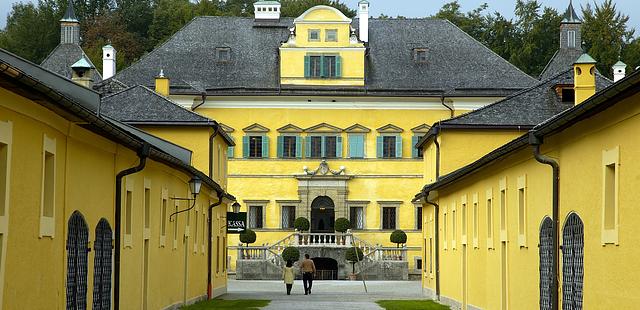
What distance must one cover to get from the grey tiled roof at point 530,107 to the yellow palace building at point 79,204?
12451mm

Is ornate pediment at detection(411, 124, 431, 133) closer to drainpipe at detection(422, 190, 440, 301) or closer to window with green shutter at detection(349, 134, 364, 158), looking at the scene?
window with green shutter at detection(349, 134, 364, 158)

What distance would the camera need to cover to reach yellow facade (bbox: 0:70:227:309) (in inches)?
592

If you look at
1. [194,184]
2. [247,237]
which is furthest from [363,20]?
[194,184]

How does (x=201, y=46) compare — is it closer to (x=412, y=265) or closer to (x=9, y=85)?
(x=412, y=265)

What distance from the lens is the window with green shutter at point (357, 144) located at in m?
72.4

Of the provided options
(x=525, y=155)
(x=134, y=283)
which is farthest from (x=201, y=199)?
(x=525, y=155)

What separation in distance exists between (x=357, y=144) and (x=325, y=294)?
90.0ft

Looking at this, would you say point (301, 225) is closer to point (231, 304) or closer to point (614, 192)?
point (231, 304)

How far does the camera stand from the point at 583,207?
18.6m

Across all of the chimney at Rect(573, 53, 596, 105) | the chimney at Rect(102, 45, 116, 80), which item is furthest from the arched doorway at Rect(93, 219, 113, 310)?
the chimney at Rect(102, 45, 116, 80)

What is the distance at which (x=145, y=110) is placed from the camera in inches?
1753

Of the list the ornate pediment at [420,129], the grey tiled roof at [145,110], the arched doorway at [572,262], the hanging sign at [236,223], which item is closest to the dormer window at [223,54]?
the ornate pediment at [420,129]

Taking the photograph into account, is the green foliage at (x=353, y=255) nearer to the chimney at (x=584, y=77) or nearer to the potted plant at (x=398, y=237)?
the potted plant at (x=398, y=237)

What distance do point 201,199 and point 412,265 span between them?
31320 mm
